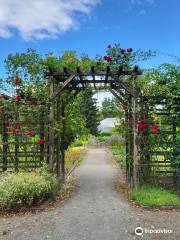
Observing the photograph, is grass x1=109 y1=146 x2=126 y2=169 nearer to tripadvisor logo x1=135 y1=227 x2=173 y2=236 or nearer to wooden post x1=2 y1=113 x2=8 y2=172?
wooden post x1=2 y1=113 x2=8 y2=172

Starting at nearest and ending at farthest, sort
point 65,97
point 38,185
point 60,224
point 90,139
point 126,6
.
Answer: point 60,224, point 38,185, point 126,6, point 65,97, point 90,139

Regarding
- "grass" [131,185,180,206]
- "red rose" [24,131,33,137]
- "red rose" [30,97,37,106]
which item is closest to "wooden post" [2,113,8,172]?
"red rose" [24,131,33,137]

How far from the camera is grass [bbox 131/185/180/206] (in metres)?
7.98

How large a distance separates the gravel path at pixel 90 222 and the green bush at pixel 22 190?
51cm

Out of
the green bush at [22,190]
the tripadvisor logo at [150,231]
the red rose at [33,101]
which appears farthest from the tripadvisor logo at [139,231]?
the red rose at [33,101]

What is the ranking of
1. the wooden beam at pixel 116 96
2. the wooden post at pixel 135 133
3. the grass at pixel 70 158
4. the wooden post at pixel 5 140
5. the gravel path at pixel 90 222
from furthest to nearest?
1. the grass at pixel 70 158
2. the wooden beam at pixel 116 96
3. the wooden post at pixel 5 140
4. the wooden post at pixel 135 133
5. the gravel path at pixel 90 222

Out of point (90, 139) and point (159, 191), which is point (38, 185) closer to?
point (159, 191)

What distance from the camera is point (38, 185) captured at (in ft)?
26.2

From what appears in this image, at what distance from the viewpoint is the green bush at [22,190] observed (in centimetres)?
761

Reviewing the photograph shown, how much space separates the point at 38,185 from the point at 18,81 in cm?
381

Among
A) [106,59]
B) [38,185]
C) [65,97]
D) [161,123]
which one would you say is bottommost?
[38,185]

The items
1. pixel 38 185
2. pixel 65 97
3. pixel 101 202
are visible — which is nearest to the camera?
pixel 38 185

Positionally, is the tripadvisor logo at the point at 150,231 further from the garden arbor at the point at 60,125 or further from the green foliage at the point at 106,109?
the green foliage at the point at 106,109

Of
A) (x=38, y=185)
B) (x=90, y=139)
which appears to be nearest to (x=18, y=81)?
(x=38, y=185)
